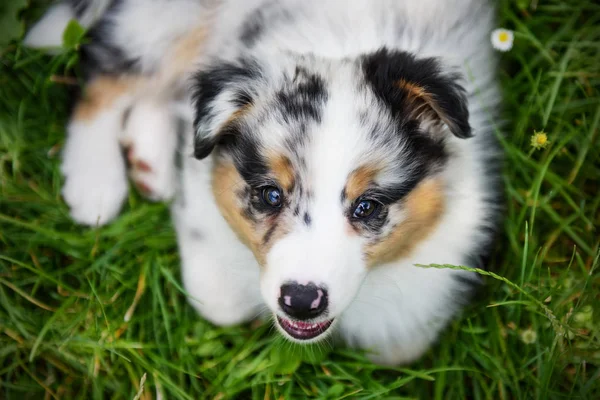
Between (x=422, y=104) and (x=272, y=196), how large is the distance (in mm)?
612

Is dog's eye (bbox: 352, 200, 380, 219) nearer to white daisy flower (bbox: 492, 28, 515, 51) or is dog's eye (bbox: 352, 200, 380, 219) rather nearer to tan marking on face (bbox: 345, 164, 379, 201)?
tan marking on face (bbox: 345, 164, 379, 201)

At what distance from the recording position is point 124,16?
3.10 metres

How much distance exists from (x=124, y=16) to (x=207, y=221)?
114cm

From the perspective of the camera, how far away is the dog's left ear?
82.4 inches

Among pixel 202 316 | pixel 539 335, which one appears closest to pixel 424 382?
pixel 539 335

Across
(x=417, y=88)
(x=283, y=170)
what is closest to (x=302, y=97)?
(x=283, y=170)

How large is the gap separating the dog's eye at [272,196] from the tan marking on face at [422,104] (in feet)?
1.79

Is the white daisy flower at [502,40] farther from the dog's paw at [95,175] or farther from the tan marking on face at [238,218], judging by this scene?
the dog's paw at [95,175]

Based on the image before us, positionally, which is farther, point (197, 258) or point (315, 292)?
point (197, 258)

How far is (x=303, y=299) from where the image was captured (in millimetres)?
2027

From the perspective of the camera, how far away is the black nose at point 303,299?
2.01 m

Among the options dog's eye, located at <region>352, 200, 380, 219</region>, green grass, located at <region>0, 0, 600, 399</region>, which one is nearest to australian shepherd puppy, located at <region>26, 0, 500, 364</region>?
dog's eye, located at <region>352, 200, 380, 219</region>

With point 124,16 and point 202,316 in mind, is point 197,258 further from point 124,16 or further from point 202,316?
point 124,16

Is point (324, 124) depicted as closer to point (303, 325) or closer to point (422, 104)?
point (422, 104)
